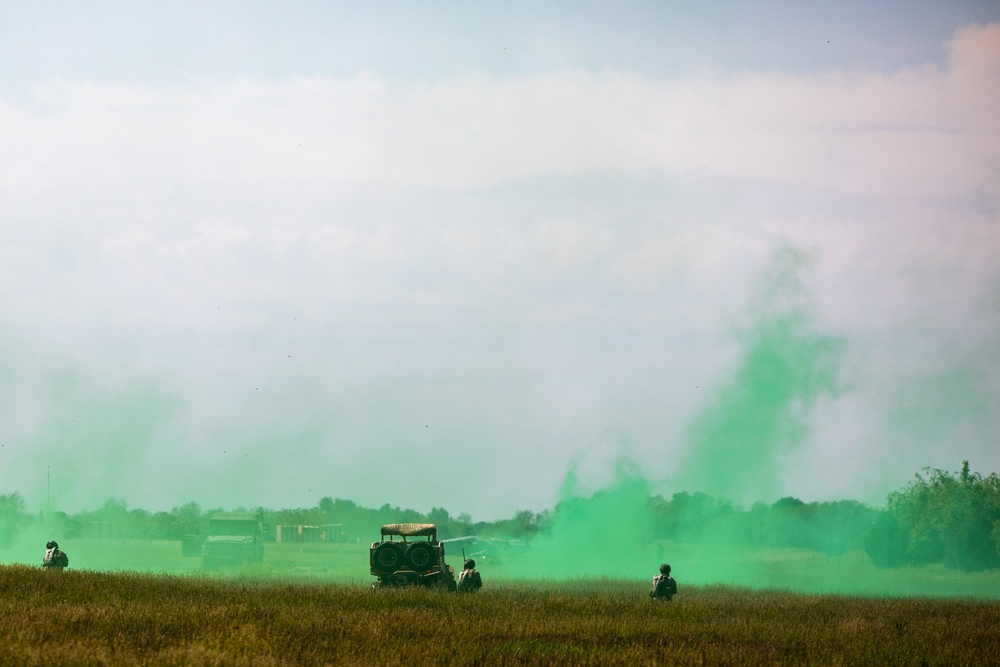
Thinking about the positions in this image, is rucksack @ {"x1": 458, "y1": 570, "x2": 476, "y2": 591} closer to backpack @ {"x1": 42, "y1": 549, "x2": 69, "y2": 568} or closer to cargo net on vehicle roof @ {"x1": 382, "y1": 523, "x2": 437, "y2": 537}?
cargo net on vehicle roof @ {"x1": 382, "y1": 523, "x2": 437, "y2": 537}

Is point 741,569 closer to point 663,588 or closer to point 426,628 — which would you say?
point 663,588

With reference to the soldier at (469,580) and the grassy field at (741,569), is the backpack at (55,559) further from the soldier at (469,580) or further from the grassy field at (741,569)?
the grassy field at (741,569)

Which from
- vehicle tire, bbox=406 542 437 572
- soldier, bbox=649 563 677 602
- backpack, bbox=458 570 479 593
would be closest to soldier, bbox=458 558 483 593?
backpack, bbox=458 570 479 593

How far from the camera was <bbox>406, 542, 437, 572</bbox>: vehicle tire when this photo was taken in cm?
3409

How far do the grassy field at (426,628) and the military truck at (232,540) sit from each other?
976 inches

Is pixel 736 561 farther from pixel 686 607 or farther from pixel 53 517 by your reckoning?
pixel 53 517

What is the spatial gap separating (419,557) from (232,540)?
2580 centimetres

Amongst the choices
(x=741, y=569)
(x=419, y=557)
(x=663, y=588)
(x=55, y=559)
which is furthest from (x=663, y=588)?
(x=741, y=569)

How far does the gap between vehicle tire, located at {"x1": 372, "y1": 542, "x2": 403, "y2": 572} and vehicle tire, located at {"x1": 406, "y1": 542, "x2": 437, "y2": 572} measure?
11.4 inches

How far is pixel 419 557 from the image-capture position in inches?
1345

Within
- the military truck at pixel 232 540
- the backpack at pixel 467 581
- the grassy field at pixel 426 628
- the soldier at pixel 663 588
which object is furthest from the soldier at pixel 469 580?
the military truck at pixel 232 540

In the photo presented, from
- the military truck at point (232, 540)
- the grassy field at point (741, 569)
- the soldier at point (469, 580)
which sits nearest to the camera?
the soldier at point (469, 580)

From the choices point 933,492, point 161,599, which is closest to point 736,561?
point 933,492

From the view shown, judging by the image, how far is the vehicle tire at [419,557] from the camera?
3409 centimetres
